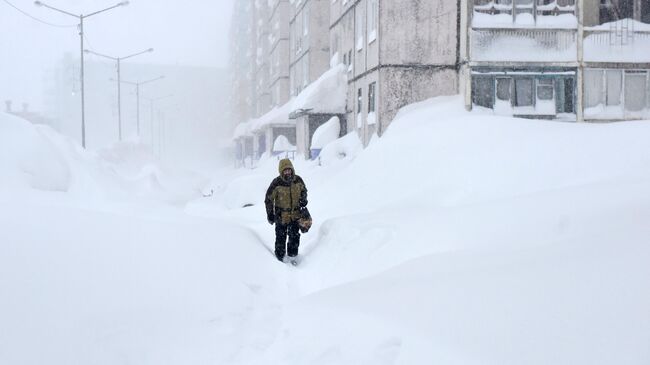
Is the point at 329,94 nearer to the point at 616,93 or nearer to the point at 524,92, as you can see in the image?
the point at 524,92

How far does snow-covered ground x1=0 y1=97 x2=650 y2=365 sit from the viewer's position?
3.58 m

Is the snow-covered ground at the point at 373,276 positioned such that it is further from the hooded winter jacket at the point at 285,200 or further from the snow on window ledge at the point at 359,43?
the snow on window ledge at the point at 359,43

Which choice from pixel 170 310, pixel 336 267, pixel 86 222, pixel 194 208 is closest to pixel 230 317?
pixel 170 310

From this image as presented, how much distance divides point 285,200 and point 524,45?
12.6 meters

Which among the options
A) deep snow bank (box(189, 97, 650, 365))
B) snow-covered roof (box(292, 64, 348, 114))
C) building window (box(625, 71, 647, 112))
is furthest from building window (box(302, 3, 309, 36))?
deep snow bank (box(189, 97, 650, 365))

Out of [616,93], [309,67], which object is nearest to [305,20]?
[309,67]

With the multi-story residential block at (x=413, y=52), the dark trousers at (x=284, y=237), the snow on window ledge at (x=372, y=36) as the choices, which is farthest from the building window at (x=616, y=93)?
the dark trousers at (x=284, y=237)

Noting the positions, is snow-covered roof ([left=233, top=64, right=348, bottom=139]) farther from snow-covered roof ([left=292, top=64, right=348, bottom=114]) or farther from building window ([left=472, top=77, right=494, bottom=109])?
building window ([left=472, top=77, right=494, bottom=109])

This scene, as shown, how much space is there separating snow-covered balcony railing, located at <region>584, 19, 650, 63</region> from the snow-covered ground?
10361mm

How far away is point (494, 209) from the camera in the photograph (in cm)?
695

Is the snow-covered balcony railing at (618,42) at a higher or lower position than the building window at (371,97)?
higher

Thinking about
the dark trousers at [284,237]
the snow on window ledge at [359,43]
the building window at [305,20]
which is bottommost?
the dark trousers at [284,237]

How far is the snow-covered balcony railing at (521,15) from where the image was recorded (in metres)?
18.2

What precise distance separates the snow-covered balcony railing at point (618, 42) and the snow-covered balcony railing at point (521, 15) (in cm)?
82
